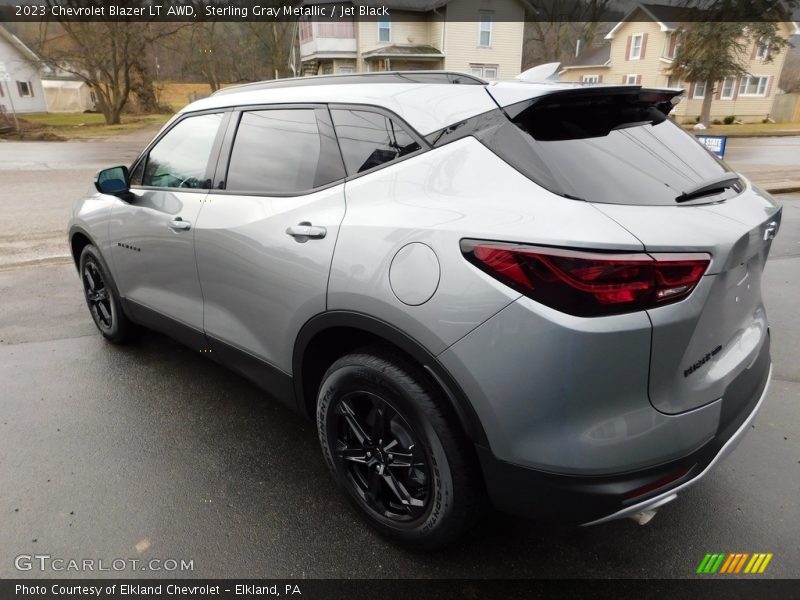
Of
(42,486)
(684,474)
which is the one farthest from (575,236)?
(42,486)

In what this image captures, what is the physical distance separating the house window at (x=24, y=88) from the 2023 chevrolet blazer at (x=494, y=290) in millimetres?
55864

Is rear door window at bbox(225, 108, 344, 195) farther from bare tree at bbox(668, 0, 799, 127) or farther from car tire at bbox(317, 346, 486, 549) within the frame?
bare tree at bbox(668, 0, 799, 127)

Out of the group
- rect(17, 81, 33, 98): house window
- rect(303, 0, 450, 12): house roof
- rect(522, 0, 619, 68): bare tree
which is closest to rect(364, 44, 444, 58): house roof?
rect(303, 0, 450, 12): house roof

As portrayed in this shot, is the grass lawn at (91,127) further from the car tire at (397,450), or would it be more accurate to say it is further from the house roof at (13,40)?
the car tire at (397,450)

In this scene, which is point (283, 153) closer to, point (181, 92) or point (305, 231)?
point (305, 231)

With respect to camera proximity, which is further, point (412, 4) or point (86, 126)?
point (86, 126)

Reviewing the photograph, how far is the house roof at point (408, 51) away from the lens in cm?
3077

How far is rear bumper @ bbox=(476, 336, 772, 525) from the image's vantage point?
65.9 inches

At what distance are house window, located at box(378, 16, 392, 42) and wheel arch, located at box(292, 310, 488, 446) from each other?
3361cm

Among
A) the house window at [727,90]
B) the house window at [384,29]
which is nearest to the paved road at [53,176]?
the house window at [384,29]

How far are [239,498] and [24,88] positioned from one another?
5698 centimetres

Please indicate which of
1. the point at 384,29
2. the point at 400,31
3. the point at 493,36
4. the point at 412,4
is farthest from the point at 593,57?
the point at 384,29

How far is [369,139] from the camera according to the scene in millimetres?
2207

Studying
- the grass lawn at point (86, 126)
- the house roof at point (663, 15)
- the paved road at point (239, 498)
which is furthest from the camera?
the house roof at point (663, 15)
